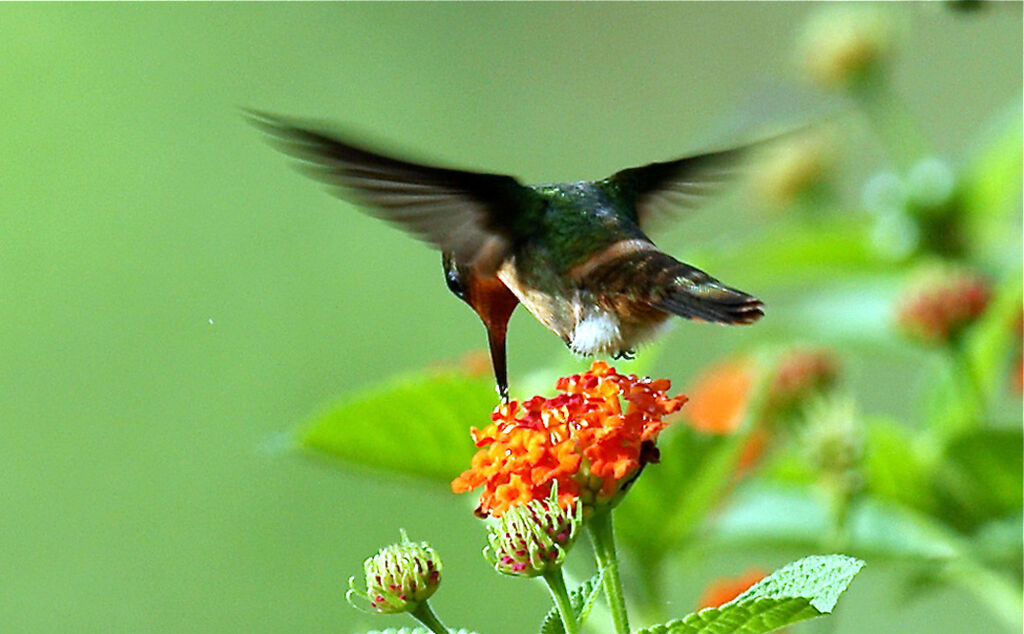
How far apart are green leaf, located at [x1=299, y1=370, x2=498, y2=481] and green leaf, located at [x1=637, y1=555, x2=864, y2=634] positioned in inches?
28.0

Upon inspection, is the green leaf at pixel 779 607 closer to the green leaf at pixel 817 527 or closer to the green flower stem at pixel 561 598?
the green flower stem at pixel 561 598

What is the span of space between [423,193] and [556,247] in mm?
276

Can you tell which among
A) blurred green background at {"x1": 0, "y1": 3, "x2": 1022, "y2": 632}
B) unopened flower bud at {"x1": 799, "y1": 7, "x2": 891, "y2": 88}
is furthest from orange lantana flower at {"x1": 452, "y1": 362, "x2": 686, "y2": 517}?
blurred green background at {"x1": 0, "y1": 3, "x2": 1022, "y2": 632}

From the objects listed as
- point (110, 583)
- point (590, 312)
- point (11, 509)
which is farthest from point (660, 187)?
point (11, 509)

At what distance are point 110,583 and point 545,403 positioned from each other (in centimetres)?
411

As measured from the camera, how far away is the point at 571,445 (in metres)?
1.38

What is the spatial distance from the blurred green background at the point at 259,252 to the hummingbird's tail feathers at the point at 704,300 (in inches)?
111

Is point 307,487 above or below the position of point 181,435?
below

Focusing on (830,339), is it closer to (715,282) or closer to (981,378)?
(981,378)

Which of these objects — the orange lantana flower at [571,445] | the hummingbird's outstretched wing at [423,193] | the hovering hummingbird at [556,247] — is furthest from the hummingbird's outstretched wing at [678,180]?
the orange lantana flower at [571,445]

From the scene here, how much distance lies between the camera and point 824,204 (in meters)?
3.13

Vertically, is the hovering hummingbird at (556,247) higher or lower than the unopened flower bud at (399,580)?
higher

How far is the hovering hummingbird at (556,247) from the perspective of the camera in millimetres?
1585

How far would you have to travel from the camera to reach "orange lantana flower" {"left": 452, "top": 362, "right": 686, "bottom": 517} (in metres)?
1.37
